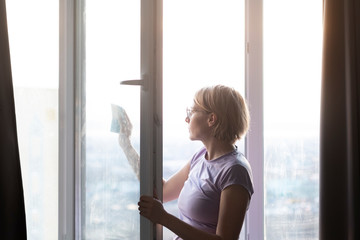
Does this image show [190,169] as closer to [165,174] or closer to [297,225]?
[165,174]

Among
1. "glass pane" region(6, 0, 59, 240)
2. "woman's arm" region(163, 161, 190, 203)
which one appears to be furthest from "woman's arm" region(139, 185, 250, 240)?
"glass pane" region(6, 0, 59, 240)

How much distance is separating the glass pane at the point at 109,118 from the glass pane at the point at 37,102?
0.15 meters

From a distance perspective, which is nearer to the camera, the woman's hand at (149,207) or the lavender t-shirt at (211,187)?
the woman's hand at (149,207)

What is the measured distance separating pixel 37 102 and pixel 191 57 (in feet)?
2.67

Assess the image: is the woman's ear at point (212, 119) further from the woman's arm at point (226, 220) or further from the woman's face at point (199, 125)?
the woman's arm at point (226, 220)

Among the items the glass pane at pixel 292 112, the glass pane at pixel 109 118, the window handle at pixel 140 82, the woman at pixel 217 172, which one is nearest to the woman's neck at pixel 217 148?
the woman at pixel 217 172

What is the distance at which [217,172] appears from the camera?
Answer: 152 cm

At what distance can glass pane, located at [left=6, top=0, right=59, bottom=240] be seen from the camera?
1.56 meters

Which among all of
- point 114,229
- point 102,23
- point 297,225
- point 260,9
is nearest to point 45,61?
point 102,23

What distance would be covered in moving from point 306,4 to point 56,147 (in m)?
1.52

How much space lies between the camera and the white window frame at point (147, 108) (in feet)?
3.87

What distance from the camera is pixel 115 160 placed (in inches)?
57.1

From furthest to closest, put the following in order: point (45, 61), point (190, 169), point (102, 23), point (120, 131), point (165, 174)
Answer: point (165, 174) < point (190, 169) < point (45, 61) < point (102, 23) < point (120, 131)

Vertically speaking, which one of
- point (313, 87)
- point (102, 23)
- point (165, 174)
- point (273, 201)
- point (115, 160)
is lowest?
point (273, 201)
